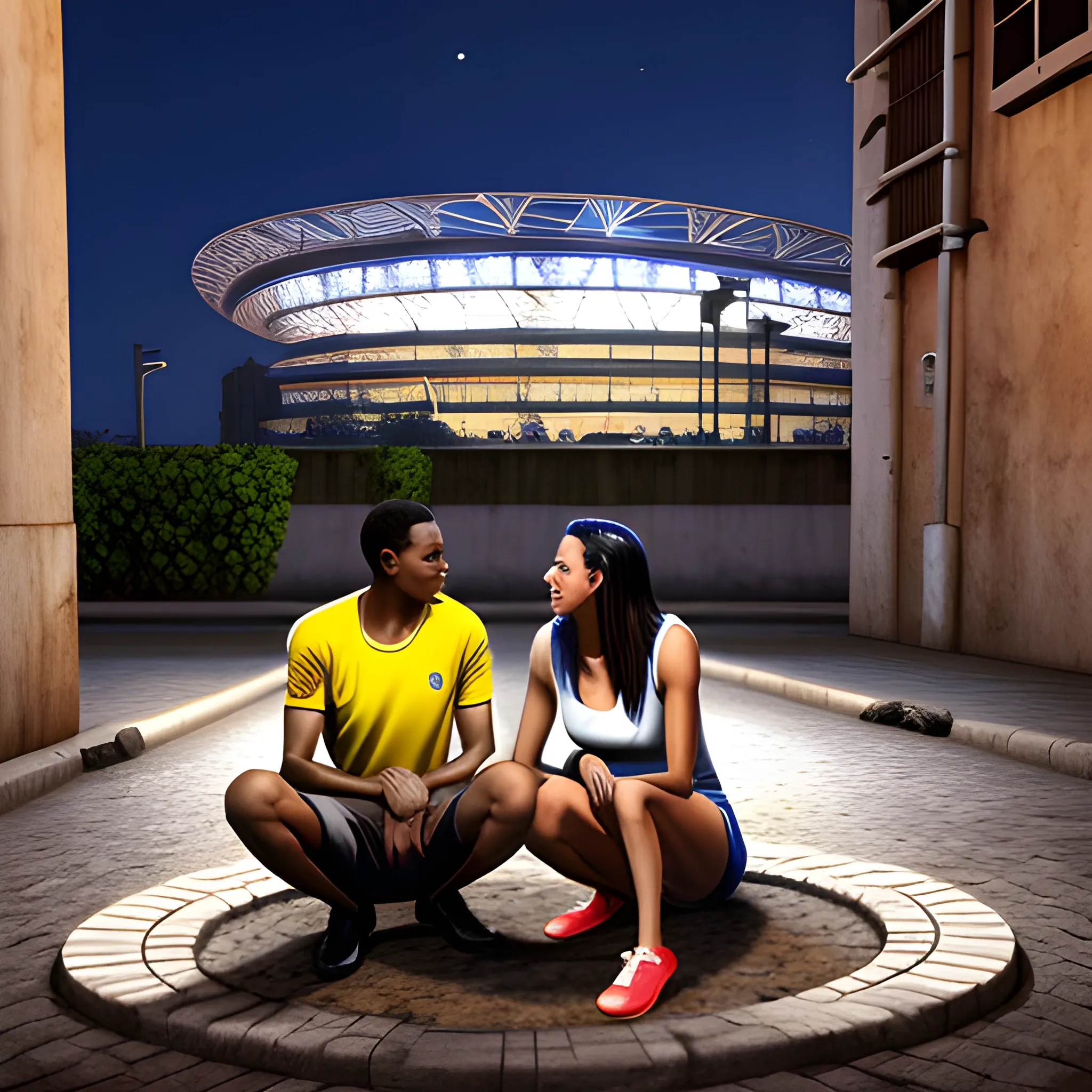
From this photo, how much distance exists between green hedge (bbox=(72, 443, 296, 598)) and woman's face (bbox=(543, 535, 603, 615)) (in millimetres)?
19077

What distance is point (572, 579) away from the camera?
3.49 m

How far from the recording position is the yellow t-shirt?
3529 mm

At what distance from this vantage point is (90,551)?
22000 mm

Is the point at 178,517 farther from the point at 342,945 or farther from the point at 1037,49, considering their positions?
the point at 342,945

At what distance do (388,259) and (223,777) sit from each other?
49893mm

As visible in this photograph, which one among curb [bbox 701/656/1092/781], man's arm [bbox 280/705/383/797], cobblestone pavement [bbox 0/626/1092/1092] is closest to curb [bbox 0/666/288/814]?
cobblestone pavement [bbox 0/626/1092/1092]

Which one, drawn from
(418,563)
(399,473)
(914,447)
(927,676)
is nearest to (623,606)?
(418,563)

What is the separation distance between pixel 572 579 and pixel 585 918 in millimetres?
1228

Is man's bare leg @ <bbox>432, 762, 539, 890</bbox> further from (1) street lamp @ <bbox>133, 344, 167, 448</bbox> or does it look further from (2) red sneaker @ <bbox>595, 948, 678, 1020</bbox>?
(1) street lamp @ <bbox>133, 344, 167, 448</bbox>

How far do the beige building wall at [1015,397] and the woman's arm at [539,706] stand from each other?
1002 centimetres

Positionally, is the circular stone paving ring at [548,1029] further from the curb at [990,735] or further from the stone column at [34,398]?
the stone column at [34,398]

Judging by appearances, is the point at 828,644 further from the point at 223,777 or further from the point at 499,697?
the point at 223,777

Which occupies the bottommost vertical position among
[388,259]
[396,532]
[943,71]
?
[396,532]

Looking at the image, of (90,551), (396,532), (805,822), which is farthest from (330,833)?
(90,551)
